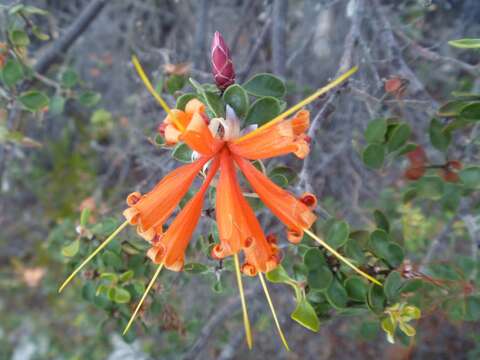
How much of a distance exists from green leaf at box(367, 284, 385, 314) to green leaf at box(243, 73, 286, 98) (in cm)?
63

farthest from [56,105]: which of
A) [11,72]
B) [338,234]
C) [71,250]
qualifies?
[338,234]

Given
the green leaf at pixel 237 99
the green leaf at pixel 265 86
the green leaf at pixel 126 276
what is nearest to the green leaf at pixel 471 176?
the green leaf at pixel 265 86

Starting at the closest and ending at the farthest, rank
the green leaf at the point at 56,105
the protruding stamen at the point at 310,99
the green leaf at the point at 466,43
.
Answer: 1. the protruding stamen at the point at 310,99
2. the green leaf at the point at 466,43
3. the green leaf at the point at 56,105

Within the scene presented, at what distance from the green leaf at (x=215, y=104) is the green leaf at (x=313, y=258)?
0.48 meters

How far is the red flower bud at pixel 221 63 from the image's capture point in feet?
3.58

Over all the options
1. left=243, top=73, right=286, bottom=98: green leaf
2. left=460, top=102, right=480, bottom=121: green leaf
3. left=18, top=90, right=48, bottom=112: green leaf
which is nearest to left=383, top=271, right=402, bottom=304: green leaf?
left=460, top=102, right=480, bottom=121: green leaf

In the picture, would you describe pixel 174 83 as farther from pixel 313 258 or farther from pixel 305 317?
pixel 305 317

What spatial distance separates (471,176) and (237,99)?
91cm

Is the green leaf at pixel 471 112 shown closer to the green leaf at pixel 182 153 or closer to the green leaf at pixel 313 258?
the green leaf at pixel 313 258

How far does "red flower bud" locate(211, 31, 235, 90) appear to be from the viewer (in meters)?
1.09

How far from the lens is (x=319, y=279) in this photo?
1.30 meters

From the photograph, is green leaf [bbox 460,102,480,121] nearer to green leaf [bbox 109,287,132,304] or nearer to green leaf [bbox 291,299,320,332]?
green leaf [bbox 291,299,320,332]

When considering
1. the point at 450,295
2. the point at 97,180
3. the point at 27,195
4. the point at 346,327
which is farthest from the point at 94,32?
the point at 450,295

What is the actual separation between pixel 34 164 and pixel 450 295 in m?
3.76
